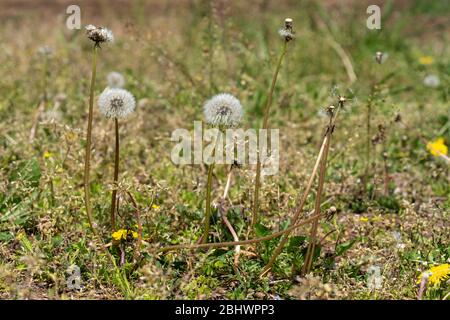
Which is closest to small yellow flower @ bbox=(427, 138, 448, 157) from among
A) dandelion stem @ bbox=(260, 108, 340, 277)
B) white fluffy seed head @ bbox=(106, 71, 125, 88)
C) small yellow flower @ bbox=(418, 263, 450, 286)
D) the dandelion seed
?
the dandelion seed

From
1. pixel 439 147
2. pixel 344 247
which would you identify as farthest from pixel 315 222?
pixel 439 147

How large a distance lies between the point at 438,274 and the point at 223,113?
94 centimetres

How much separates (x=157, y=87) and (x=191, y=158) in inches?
48.1

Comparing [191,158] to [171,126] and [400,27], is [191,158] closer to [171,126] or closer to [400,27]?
[171,126]

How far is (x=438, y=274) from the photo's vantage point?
2730 mm

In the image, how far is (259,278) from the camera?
280 cm

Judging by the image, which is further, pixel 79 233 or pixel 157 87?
pixel 157 87

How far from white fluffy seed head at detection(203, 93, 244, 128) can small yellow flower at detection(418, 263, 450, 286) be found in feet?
2.81

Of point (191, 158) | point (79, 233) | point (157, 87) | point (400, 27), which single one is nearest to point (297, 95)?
point (157, 87)

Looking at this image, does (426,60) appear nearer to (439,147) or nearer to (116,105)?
(439,147)

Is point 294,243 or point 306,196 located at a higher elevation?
point 306,196

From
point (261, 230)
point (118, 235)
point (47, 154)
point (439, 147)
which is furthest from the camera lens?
point (439, 147)

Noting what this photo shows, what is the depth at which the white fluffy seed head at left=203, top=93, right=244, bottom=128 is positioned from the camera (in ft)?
9.39

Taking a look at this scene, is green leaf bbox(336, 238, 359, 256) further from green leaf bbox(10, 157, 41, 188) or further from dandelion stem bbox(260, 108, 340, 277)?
green leaf bbox(10, 157, 41, 188)
